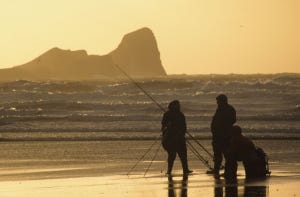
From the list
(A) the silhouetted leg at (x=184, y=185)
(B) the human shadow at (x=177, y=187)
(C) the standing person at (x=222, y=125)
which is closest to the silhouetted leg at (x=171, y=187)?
(B) the human shadow at (x=177, y=187)

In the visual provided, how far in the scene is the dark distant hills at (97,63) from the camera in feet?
374

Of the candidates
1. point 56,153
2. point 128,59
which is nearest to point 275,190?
point 56,153

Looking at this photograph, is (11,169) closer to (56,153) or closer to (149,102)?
(56,153)

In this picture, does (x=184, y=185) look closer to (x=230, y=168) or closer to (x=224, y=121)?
→ (x=230, y=168)

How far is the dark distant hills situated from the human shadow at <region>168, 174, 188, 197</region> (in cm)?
8888

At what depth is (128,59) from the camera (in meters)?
132

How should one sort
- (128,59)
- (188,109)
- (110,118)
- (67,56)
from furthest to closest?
(128,59)
(67,56)
(188,109)
(110,118)

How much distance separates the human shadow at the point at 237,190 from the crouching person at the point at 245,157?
3.43 feet

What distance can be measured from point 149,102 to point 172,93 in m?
7.21

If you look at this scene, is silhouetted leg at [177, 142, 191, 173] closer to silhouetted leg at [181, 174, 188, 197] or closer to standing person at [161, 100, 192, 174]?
standing person at [161, 100, 192, 174]

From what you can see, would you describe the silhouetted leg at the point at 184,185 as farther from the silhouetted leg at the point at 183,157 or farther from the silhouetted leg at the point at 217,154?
the silhouetted leg at the point at 217,154

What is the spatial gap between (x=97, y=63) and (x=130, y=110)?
67.5 metres

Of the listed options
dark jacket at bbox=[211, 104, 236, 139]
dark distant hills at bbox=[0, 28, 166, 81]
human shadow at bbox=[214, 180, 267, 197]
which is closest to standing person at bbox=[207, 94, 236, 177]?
dark jacket at bbox=[211, 104, 236, 139]

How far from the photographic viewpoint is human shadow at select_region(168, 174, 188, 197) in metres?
17.8
